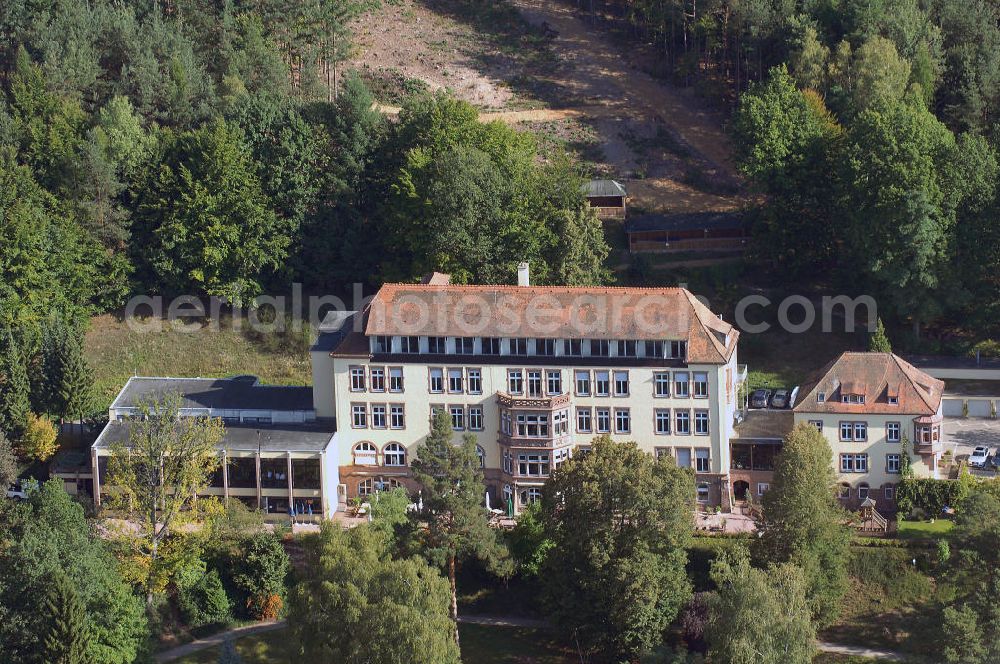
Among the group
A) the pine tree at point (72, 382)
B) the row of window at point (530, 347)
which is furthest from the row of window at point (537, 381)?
the pine tree at point (72, 382)

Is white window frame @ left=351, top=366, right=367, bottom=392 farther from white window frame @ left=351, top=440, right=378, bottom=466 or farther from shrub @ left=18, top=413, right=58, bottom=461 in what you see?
shrub @ left=18, top=413, right=58, bottom=461

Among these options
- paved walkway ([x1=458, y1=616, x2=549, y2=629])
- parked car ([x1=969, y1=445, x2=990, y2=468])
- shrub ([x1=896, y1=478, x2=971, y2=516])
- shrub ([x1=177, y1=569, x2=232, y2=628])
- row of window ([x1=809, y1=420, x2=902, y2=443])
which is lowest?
paved walkway ([x1=458, y1=616, x2=549, y2=629])

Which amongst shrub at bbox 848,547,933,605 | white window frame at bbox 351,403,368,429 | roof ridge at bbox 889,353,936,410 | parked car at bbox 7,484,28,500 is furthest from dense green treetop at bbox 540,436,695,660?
parked car at bbox 7,484,28,500

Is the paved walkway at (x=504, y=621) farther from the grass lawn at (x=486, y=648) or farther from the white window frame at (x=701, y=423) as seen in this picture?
the white window frame at (x=701, y=423)

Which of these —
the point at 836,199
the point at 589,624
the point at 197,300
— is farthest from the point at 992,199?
the point at 197,300

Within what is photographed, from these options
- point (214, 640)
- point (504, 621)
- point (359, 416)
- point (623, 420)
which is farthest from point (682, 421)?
point (214, 640)
